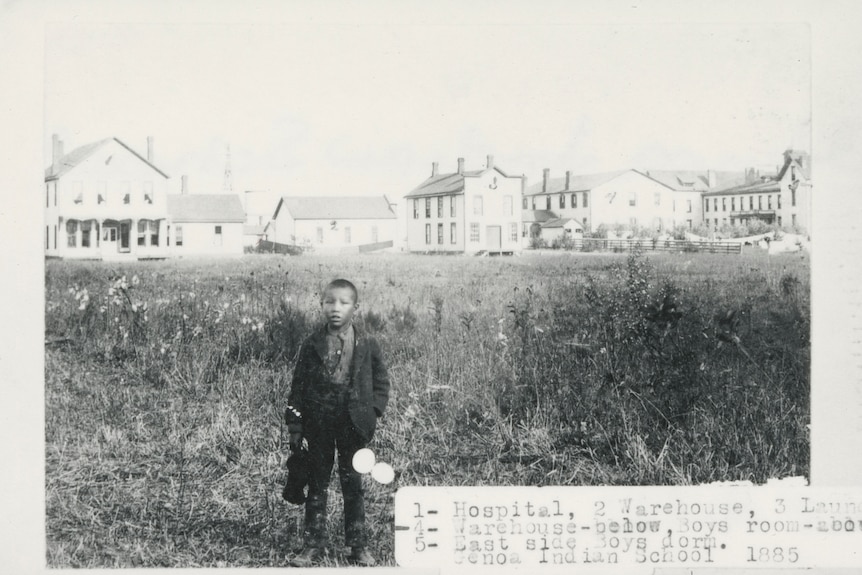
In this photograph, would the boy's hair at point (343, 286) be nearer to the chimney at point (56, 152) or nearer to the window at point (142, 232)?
the window at point (142, 232)

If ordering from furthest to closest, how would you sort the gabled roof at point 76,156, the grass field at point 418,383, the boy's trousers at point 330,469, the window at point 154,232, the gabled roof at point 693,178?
the window at point 154,232, the gabled roof at point 693,178, the gabled roof at point 76,156, the grass field at point 418,383, the boy's trousers at point 330,469

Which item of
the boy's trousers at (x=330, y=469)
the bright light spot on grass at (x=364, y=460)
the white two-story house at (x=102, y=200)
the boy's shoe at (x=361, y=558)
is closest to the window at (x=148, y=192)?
the white two-story house at (x=102, y=200)

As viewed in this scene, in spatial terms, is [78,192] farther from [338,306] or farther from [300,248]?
[338,306]

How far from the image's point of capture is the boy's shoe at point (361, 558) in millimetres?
2488

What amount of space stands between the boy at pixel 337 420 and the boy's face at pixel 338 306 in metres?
0.11

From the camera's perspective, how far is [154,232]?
9.64 feet

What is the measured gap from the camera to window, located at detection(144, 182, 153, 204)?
282 cm

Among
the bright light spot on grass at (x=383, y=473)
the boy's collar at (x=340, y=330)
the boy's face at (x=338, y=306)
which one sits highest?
the boy's face at (x=338, y=306)

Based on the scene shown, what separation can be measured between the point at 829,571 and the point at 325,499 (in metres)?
2.19

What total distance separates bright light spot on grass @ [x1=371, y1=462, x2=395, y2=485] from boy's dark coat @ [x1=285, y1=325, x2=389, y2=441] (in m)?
0.14

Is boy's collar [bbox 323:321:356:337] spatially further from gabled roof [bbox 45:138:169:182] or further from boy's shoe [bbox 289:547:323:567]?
Result: gabled roof [bbox 45:138:169:182]

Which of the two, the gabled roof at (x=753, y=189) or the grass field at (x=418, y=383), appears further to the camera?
the gabled roof at (x=753, y=189)

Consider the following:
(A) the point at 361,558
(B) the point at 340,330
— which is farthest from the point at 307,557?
(B) the point at 340,330

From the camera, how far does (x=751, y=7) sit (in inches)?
108
